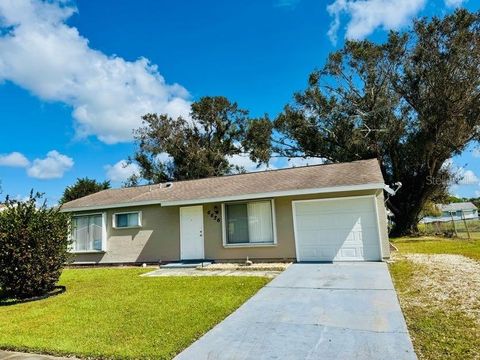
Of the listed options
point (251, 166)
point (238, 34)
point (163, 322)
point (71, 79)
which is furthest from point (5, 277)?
point (251, 166)

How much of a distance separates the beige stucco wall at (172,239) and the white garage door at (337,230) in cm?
25

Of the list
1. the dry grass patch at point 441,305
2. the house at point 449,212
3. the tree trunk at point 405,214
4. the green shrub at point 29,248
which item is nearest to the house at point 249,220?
the dry grass patch at point 441,305

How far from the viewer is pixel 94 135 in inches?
1105

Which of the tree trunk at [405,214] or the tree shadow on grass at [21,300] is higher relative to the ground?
the tree trunk at [405,214]

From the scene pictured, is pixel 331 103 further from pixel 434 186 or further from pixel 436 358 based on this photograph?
pixel 436 358

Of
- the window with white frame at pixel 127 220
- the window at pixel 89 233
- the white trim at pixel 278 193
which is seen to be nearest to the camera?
the white trim at pixel 278 193

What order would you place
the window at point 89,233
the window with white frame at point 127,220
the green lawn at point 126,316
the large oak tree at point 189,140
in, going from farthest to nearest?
the large oak tree at point 189,140, the window at point 89,233, the window with white frame at point 127,220, the green lawn at point 126,316

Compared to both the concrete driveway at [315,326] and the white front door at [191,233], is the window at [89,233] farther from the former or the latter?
the concrete driveway at [315,326]

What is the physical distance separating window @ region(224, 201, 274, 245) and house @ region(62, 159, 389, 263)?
37 millimetres

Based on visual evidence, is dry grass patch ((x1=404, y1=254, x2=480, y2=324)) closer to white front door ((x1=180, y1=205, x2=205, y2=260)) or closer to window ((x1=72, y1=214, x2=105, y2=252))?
white front door ((x1=180, y1=205, x2=205, y2=260))

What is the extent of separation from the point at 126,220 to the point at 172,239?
7.99 ft

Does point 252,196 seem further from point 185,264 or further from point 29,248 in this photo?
point 29,248

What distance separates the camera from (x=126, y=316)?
21.3 ft

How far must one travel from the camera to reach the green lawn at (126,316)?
4941mm
